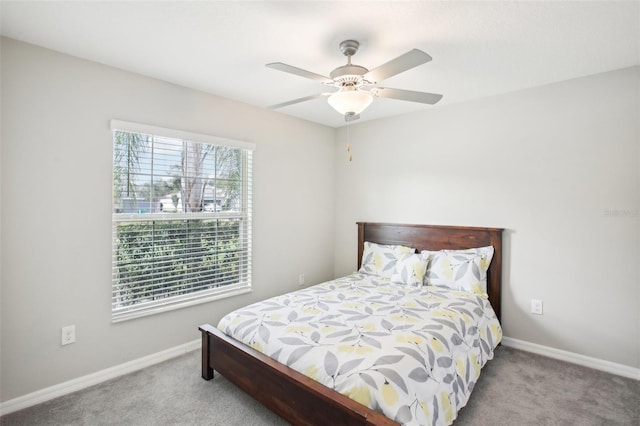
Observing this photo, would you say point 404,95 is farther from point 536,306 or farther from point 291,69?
point 536,306

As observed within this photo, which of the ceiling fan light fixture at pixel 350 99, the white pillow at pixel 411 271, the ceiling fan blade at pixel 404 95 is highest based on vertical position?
the ceiling fan blade at pixel 404 95

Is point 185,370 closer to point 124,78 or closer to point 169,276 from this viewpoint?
point 169,276

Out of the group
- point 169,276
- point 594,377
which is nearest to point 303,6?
point 169,276

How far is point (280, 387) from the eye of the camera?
1.84 m

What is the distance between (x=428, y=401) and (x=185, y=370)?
1.91 meters

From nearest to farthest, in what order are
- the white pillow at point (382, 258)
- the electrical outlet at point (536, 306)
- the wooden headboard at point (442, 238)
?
1. the electrical outlet at point (536, 306)
2. the wooden headboard at point (442, 238)
3. the white pillow at point (382, 258)

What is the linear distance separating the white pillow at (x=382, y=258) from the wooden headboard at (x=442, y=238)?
0.14m

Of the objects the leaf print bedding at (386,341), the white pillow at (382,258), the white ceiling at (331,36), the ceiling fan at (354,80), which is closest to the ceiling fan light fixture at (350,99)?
the ceiling fan at (354,80)

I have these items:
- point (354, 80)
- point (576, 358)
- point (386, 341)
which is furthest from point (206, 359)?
point (576, 358)

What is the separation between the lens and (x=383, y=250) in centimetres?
366

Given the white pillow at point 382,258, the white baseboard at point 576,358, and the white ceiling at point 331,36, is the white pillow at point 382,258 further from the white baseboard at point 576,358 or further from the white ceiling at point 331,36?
the white ceiling at point 331,36

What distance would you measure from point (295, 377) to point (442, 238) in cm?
228

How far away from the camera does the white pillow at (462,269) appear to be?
297 centimetres

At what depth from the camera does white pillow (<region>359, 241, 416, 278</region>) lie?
11.5 ft
